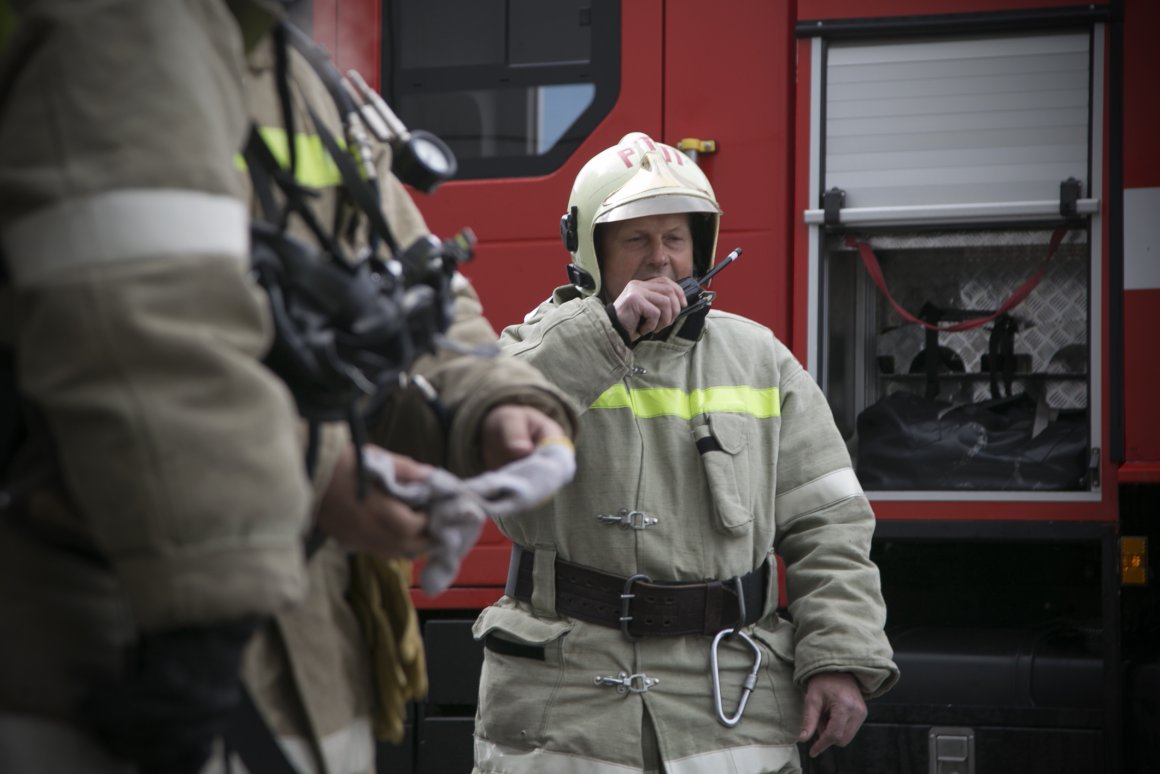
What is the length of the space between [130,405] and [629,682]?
5.47 feet

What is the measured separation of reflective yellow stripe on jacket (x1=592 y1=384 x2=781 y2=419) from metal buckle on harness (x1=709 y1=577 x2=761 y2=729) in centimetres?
36

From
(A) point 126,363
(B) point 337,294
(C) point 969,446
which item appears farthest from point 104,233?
(C) point 969,446

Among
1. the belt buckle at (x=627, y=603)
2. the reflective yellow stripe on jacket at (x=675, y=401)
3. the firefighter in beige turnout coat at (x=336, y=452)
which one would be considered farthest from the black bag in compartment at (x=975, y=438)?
the firefighter in beige turnout coat at (x=336, y=452)

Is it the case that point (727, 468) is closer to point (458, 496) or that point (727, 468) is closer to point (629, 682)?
point (629, 682)

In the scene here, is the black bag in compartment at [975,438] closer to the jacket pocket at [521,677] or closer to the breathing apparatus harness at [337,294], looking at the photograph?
the jacket pocket at [521,677]

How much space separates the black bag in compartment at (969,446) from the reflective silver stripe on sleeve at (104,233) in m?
2.95

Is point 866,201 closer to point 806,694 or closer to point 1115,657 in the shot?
point 1115,657

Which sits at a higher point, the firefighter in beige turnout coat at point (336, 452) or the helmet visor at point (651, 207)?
the helmet visor at point (651, 207)

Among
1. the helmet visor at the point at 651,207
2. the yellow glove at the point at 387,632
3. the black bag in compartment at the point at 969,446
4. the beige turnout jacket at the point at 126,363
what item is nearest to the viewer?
the beige turnout jacket at the point at 126,363

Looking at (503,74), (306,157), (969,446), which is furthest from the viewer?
(503,74)

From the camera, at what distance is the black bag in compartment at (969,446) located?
3.68 meters

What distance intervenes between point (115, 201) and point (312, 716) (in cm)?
60

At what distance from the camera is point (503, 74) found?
407 cm

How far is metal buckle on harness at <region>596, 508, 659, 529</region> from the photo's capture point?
262 cm
